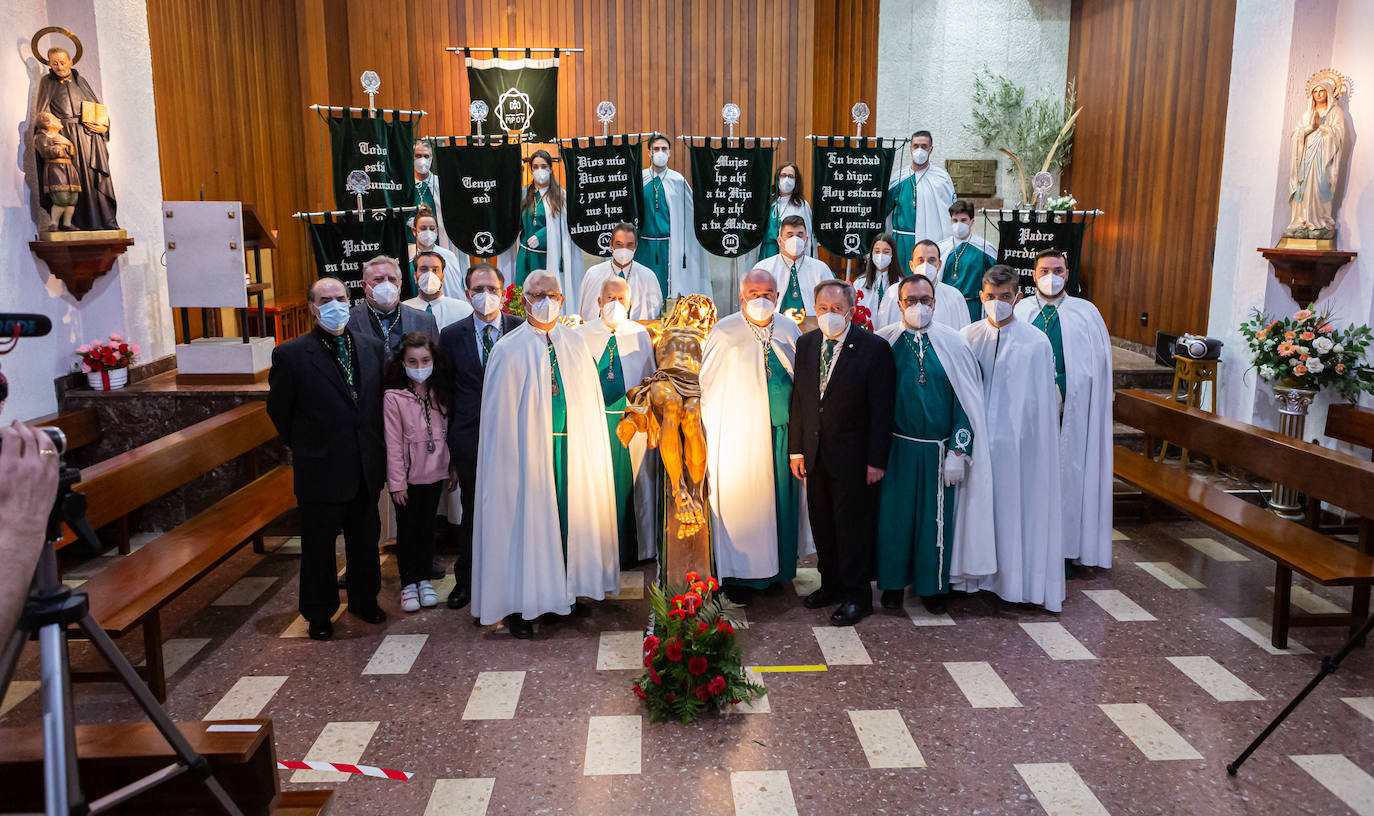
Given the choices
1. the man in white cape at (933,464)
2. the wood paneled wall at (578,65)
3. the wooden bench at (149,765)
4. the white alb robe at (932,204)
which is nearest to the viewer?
the wooden bench at (149,765)

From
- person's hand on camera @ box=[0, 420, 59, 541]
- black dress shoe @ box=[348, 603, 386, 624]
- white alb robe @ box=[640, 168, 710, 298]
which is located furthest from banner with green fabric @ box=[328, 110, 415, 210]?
person's hand on camera @ box=[0, 420, 59, 541]

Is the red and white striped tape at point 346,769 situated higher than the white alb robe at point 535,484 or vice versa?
the white alb robe at point 535,484

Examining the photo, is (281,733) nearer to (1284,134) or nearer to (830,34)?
(1284,134)

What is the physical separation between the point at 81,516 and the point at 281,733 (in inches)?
99.0

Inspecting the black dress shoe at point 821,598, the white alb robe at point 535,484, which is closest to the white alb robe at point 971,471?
the black dress shoe at point 821,598

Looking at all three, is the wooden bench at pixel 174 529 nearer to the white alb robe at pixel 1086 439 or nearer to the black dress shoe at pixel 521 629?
the black dress shoe at pixel 521 629

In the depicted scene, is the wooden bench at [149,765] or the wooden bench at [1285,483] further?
the wooden bench at [1285,483]

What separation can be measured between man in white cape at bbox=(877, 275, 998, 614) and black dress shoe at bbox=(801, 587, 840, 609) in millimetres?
307

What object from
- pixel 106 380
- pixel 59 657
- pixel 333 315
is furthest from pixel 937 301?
pixel 106 380

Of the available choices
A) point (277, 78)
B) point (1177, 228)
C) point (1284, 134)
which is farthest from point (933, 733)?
point (277, 78)

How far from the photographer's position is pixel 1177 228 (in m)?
9.10

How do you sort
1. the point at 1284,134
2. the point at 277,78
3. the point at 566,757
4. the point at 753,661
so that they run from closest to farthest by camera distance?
the point at 566,757
the point at 753,661
the point at 1284,134
the point at 277,78

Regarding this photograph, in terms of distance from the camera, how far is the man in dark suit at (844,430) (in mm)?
4887

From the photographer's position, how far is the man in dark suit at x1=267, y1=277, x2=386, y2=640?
4.64m
